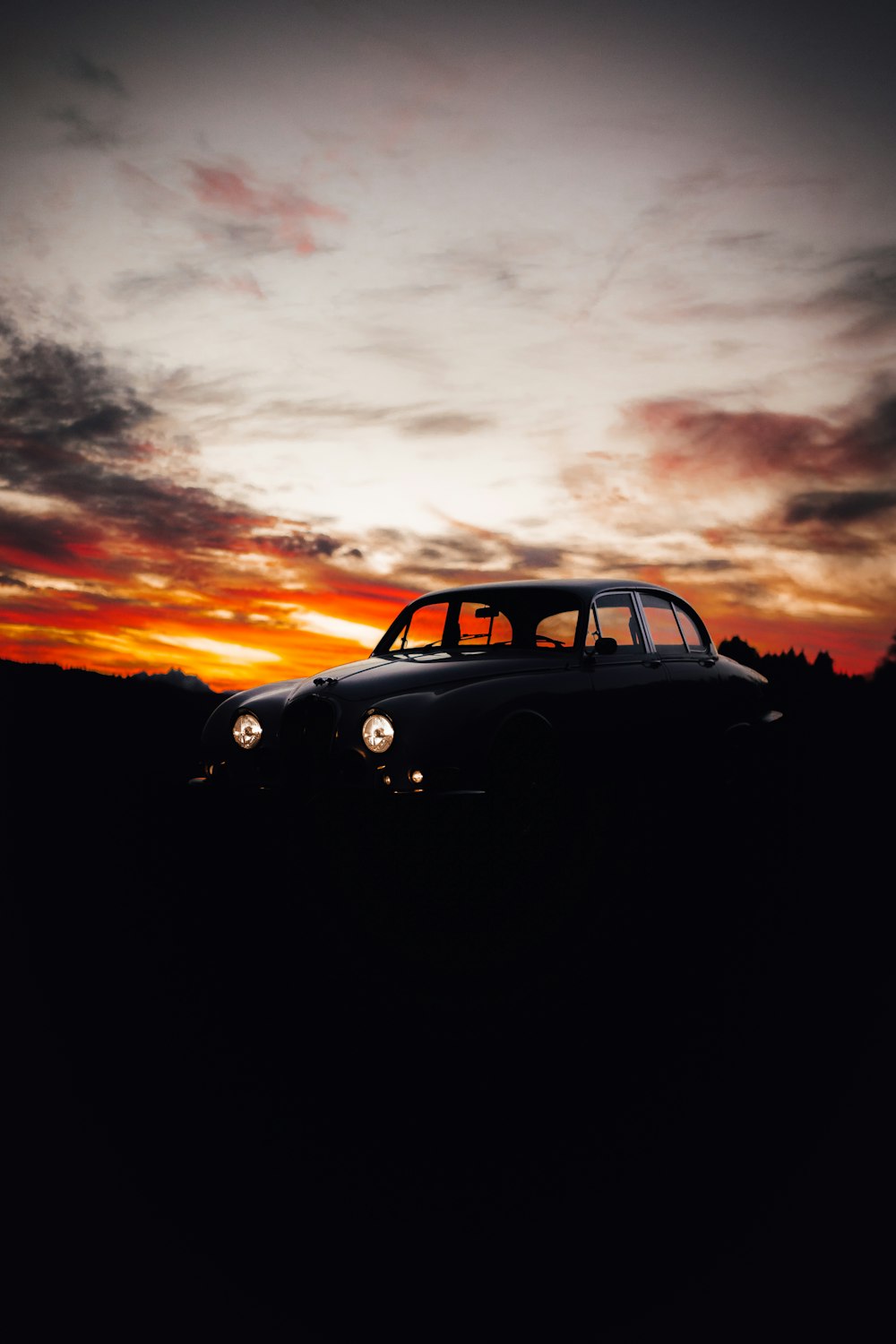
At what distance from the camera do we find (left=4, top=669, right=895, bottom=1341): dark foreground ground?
8.17 ft

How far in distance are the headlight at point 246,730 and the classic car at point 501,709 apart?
0.04 ft

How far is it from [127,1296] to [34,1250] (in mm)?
279

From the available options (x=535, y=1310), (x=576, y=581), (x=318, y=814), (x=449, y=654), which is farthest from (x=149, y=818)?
(x=535, y=1310)

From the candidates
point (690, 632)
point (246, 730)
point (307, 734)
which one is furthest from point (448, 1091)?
point (690, 632)

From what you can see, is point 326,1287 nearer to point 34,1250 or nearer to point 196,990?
point 34,1250

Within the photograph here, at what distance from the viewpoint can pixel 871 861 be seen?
682 centimetres

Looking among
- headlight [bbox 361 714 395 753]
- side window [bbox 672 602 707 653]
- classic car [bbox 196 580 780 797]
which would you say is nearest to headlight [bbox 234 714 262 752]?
classic car [bbox 196 580 780 797]

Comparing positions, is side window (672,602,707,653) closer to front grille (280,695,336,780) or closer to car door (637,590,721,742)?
car door (637,590,721,742)

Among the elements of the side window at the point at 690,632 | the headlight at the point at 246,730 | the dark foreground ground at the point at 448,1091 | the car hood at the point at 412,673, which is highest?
the side window at the point at 690,632

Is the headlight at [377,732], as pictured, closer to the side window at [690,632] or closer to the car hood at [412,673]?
the car hood at [412,673]

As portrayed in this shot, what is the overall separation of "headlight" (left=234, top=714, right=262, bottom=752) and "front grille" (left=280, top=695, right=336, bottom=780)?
0.33 meters

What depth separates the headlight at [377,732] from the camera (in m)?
5.71

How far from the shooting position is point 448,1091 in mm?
3328

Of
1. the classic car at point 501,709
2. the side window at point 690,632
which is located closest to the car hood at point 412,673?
the classic car at point 501,709
